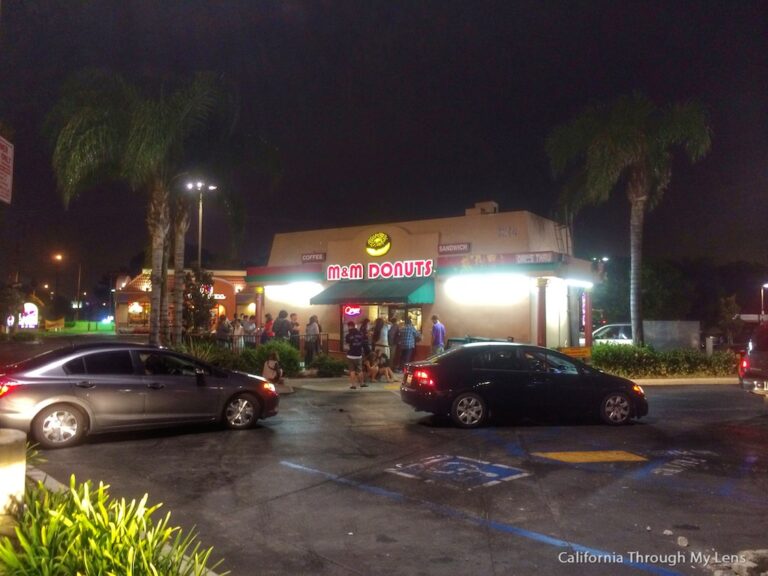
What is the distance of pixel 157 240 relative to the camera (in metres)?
18.3

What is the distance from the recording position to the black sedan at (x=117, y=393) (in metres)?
9.17

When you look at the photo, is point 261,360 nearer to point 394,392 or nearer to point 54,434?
point 394,392

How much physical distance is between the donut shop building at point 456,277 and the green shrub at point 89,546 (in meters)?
18.1

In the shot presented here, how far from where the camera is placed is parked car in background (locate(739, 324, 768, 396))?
479 inches

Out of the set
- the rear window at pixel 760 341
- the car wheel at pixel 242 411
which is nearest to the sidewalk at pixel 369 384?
the car wheel at pixel 242 411

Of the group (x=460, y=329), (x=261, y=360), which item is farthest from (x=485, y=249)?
(x=261, y=360)

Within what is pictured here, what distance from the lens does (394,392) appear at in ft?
53.3

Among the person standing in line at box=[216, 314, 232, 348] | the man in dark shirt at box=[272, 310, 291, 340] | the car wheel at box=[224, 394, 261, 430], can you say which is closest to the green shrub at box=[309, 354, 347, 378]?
the man in dark shirt at box=[272, 310, 291, 340]

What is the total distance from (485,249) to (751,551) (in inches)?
716

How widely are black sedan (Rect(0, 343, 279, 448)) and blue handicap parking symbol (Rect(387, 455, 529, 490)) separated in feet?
11.3

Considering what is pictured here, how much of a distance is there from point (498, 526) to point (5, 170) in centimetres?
523

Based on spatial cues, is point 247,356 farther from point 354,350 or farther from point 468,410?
point 468,410

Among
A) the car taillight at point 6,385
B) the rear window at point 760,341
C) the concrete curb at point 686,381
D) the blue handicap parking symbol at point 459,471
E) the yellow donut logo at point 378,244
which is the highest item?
the yellow donut logo at point 378,244

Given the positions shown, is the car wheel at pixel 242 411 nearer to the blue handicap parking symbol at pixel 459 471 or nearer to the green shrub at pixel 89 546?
the blue handicap parking symbol at pixel 459 471
